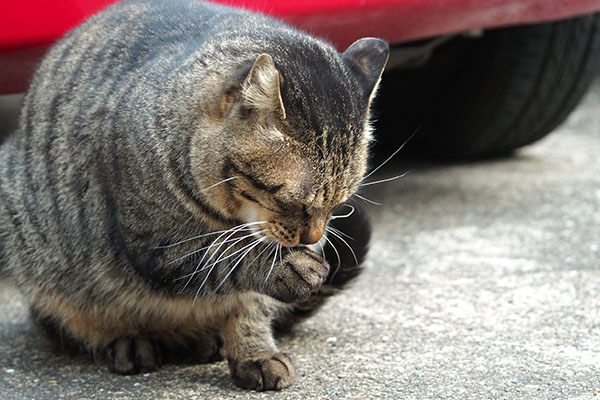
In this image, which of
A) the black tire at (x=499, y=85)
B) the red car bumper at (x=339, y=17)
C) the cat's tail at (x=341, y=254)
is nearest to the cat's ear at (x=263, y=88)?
the cat's tail at (x=341, y=254)

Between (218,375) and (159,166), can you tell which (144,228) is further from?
(218,375)

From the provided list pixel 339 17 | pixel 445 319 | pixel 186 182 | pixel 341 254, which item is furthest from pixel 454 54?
pixel 186 182

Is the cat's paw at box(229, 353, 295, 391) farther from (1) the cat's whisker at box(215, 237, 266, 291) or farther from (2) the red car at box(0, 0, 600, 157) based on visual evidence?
(2) the red car at box(0, 0, 600, 157)

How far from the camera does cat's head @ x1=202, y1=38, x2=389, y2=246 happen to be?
7.22 feet

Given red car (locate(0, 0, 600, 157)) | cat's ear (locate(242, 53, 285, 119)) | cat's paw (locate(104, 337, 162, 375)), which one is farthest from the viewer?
red car (locate(0, 0, 600, 157))

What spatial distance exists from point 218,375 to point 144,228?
18.8 inches

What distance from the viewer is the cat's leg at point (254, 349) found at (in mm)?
2441

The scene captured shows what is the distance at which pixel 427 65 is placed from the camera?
4559 mm

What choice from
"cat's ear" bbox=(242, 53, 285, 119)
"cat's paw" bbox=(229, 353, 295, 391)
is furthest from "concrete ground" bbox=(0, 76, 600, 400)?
"cat's ear" bbox=(242, 53, 285, 119)

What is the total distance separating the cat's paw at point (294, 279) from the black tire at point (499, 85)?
2.26 meters

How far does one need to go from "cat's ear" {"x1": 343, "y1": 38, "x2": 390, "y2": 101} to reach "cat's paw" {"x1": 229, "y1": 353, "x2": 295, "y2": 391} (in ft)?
2.40

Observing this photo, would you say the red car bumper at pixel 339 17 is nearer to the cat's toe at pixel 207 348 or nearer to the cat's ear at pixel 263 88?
the cat's ear at pixel 263 88

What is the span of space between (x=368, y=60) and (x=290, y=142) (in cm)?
40

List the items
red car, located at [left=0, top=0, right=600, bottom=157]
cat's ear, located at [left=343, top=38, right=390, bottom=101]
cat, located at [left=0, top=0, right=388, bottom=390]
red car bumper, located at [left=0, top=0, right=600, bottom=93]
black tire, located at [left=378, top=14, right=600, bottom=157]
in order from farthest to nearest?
black tire, located at [left=378, top=14, right=600, bottom=157] → red car, located at [left=0, top=0, right=600, bottom=157] → red car bumper, located at [left=0, top=0, right=600, bottom=93] → cat's ear, located at [left=343, top=38, right=390, bottom=101] → cat, located at [left=0, top=0, right=388, bottom=390]
